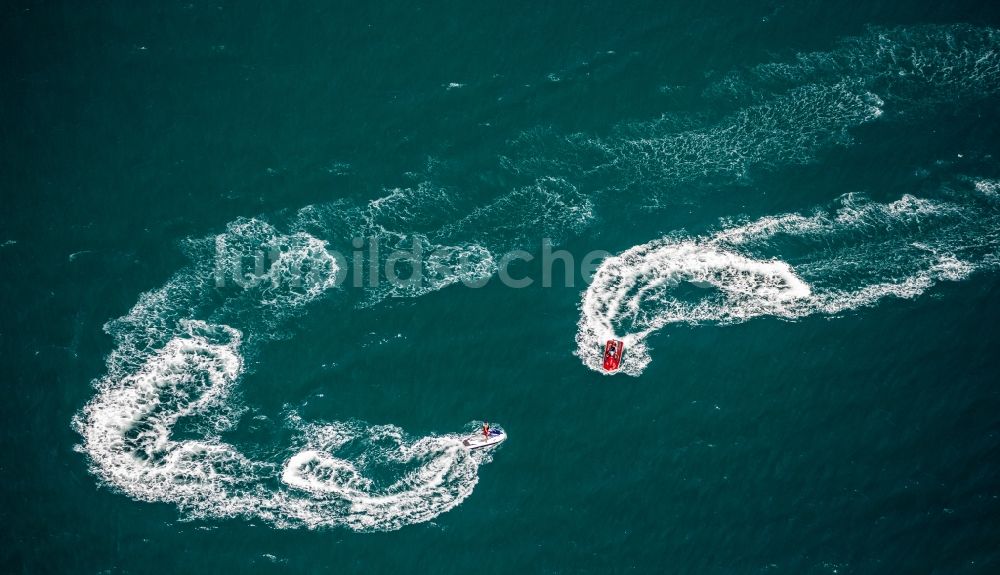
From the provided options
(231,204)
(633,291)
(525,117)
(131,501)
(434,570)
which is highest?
(525,117)

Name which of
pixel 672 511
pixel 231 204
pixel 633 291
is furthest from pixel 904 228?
pixel 231 204

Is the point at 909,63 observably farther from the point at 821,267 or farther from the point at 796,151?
the point at 821,267

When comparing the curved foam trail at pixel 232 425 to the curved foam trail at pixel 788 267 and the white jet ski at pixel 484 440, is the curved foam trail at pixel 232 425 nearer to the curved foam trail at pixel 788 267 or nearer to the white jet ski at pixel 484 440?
the white jet ski at pixel 484 440

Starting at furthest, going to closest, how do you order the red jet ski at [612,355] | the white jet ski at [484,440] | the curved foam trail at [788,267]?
the curved foam trail at [788,267], the red jet ski at [612,355], the white jet ski at [484,440]

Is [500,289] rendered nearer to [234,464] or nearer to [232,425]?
[232,425]

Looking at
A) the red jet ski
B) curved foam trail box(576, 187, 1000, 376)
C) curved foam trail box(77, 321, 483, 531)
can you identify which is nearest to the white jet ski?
curved foam trail box(77, 321, 483, 531)

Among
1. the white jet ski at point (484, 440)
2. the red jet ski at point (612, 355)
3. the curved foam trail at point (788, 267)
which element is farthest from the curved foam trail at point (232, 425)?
the curved foam trail at point (788, 267)

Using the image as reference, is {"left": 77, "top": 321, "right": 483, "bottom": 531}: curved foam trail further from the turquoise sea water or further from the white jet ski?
the white jet ski

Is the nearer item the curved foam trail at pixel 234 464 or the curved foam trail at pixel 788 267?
the curved foam trail at pixel 234 464

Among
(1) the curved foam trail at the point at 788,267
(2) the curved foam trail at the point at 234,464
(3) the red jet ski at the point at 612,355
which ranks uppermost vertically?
(1) the curved foam trail at the point at 788,267
